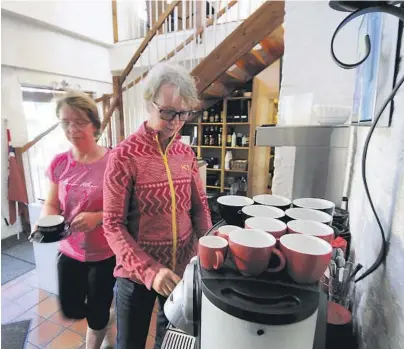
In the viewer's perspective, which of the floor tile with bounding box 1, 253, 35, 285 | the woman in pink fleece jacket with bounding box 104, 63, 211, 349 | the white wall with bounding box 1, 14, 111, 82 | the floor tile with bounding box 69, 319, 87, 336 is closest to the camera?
the woman in pink fleece jacket with bounding box 104, 63, 211, 349

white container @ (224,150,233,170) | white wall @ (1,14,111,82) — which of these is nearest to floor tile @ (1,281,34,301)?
white wall @ (1,14,111,82)

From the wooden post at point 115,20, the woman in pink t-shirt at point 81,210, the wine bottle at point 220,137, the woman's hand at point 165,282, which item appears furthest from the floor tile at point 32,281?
the wooden post at point 115,20

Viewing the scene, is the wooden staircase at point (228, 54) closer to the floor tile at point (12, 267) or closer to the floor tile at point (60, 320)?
the floor tile at point (12, 267)

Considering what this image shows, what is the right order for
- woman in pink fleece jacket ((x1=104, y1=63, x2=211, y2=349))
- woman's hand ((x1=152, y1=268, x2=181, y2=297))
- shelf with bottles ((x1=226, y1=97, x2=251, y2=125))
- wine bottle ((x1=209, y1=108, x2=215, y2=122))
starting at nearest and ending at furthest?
woman's hand ((x1=152, y1=268, x2=181, y2=297)) < woman in pink fleece jacket ((x1=104, y1=63, x2=211, y2=349)) < shelf with bottles ((x1=226, y1=97, x2=251, y2=125)) < wine bottle ((x1=209, y1=108, x2=215, y2=122))

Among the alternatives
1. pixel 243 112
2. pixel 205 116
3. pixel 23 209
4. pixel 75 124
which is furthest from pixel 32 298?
pixel 243 112

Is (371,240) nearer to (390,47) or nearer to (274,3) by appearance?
(390,47)

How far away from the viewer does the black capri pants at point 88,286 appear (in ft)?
4.04

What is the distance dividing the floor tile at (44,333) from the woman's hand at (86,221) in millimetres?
1040

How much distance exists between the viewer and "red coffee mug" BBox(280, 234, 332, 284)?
0.41 metres

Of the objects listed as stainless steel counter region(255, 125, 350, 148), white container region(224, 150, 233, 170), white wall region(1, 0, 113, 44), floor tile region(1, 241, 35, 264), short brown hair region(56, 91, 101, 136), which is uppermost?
white wall region(1, 0, 113, 44)

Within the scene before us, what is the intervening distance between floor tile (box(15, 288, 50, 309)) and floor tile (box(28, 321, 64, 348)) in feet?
0.92

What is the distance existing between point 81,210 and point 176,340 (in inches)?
27.2

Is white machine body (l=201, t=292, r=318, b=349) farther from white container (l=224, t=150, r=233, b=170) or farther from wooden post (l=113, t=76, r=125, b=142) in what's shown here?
white container (l=224, t=150, r=233, b=170)

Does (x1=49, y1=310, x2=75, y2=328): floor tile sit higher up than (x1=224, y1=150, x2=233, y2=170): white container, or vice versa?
(x1=224, y1=150, x2=233, y2=170): white container
